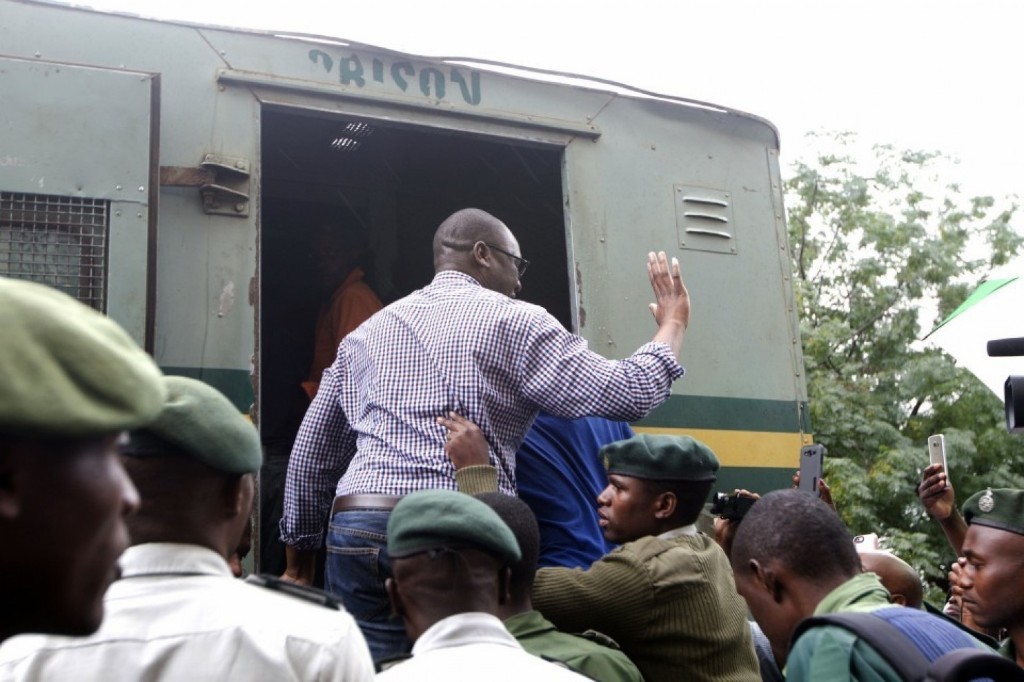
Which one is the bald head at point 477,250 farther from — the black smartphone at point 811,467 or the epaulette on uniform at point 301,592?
the epaulette on uniform at point 301,592

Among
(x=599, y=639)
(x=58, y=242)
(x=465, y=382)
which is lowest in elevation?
(x=599, y=639)

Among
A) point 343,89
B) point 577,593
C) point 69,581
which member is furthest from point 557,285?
point 69,581

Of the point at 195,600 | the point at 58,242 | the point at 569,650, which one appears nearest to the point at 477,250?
the point at 58,242

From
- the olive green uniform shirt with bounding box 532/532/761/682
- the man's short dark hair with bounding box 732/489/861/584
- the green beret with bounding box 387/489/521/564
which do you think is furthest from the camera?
the olive green uniform shirt with bounding box 532/532/761/682

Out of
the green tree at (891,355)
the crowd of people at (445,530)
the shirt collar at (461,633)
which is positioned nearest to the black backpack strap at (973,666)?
the crowd of people at (445,530)

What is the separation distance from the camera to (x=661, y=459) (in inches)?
133

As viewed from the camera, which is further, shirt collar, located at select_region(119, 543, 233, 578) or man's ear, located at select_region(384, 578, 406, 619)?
man's ear, located at select_region(384, 578, 406, 619)

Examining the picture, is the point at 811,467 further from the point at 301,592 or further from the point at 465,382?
the point at 301,592

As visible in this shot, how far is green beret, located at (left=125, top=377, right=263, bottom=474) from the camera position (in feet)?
6.07

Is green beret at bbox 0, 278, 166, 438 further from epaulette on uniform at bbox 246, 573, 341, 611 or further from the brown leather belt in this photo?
the brown leather belt

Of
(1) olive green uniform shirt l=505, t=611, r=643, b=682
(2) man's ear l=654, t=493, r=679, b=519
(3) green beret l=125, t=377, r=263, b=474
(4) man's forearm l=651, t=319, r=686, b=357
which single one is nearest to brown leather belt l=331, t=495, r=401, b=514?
(1) olive green uniform shirt l=505, t=611, r=643, b=682

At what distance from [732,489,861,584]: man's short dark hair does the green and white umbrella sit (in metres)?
0.95

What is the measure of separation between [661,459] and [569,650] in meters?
0.85

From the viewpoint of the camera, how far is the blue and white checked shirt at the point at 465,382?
10.7ft
